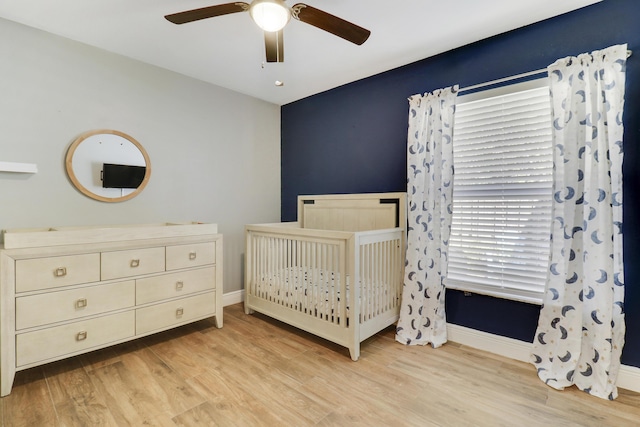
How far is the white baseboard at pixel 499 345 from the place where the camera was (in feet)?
5.91

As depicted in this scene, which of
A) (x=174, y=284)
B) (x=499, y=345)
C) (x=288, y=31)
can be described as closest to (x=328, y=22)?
(x=288, y=31)

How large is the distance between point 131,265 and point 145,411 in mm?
992

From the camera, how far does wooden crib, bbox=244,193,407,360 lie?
7.13 ft

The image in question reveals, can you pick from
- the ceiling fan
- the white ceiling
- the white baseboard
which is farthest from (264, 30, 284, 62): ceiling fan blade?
the white baseboard

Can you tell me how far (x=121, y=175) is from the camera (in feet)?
8.38

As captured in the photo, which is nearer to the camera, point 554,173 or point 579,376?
point 579,376

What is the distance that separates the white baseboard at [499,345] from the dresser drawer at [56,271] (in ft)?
8.69

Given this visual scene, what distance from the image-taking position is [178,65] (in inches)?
108

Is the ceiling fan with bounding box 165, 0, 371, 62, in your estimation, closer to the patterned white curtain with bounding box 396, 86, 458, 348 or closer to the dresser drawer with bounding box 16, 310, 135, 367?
the patterned white curtain with bounding box 396, 86, 458, 348

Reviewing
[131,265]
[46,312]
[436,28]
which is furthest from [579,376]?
[46,312]

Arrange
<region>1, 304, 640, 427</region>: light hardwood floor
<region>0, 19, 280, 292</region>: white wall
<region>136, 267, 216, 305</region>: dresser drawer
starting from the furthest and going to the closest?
<region>136, 267, 216, 305</region>: dresser drawer < <region>0, 19, 280, 292</region>: white wall < <region>1, 304, 640, 427</region>: light hardwood floor

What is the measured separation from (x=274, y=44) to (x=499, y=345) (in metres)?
2.52

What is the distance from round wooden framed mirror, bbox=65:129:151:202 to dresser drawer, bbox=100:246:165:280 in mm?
642

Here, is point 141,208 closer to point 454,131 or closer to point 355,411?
point 355,411
